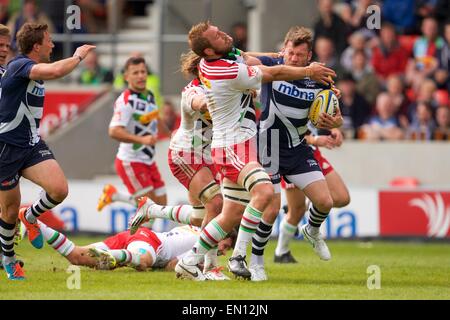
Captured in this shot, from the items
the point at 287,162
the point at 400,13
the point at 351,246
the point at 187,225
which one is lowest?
the point at 351,246

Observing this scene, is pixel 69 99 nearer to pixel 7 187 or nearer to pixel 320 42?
pixel 320 42

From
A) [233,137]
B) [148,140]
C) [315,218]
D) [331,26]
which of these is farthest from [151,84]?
[233,137]

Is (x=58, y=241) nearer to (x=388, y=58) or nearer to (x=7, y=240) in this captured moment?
(x=7, y=240)

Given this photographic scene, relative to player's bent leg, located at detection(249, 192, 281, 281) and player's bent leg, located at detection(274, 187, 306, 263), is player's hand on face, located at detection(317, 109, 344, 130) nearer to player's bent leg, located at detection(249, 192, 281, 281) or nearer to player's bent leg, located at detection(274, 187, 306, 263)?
player's bent leg, located at detection(249, 192, 281, 281)

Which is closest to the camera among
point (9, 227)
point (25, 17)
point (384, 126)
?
point (9, 227)

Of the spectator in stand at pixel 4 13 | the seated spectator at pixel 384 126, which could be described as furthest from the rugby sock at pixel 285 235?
the spectator in stand at pixel 4 13

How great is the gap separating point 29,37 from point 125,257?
2439 millimetres

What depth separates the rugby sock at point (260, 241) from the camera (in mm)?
11336

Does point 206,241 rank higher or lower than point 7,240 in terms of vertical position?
higher

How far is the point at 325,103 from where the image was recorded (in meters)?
11.4

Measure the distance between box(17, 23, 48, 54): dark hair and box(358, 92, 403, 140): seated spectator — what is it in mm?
8884

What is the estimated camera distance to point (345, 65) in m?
19.9

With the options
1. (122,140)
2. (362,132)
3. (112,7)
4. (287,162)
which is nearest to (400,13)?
(362,132)

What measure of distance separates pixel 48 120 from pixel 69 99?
1.84 feet
